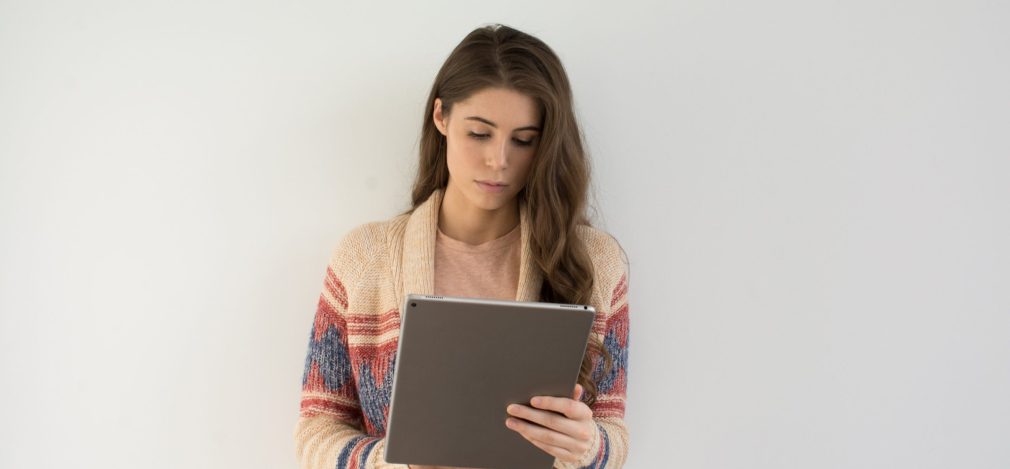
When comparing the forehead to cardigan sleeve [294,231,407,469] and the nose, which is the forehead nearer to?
the nose

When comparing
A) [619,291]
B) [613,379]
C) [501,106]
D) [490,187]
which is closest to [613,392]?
[613,379]

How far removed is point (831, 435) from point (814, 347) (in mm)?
179

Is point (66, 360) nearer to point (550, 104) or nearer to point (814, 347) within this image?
point (550, 104)

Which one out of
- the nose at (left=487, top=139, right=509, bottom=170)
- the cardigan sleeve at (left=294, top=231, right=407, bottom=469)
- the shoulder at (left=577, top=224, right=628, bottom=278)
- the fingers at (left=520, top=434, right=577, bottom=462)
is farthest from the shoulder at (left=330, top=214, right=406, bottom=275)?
the fingers at (left=520, top=434, right=577, bottom=462)

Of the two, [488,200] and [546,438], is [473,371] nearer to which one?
[546,438]

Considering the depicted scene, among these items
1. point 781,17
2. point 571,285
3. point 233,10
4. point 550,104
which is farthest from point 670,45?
point 233,10

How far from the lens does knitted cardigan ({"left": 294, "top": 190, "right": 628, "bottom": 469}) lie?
53.7 inches

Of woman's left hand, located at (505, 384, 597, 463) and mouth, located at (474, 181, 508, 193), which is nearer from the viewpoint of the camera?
woman's left hand, located at (505, 384, 597, 463)

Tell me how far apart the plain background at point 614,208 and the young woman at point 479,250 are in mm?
122

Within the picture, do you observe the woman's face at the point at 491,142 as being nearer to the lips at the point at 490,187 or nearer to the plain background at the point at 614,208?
the lips at the point at 490,187

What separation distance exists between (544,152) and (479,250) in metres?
0.24

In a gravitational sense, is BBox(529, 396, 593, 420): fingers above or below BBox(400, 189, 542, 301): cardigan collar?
below

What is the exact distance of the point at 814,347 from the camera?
1597mm

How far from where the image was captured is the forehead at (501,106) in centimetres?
131
